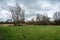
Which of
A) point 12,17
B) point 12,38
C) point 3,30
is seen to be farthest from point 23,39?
point 12,17

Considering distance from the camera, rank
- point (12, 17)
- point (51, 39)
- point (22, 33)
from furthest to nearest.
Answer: point (12, 17)
point (22, 33)
point (51, 39)

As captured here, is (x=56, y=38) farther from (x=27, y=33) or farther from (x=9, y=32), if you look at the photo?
(x=9, y=32)

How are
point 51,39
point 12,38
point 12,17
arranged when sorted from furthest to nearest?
point 12,17, point 12,38, point 51,39

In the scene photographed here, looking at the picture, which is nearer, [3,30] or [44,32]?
[44,32]

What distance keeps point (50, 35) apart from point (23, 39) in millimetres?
5271

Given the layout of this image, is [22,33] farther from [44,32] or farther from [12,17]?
[12,17]

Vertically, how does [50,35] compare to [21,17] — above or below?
below

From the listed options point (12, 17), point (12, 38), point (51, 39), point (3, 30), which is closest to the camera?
point (51, 39)

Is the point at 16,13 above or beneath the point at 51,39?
above

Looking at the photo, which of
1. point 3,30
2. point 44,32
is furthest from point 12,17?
point 44,32

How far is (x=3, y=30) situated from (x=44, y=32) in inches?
375

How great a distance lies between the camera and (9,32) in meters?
32.4

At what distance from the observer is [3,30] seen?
3409cm

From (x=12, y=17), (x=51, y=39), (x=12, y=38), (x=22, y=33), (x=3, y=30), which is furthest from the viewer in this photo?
(x=12, y=17)
